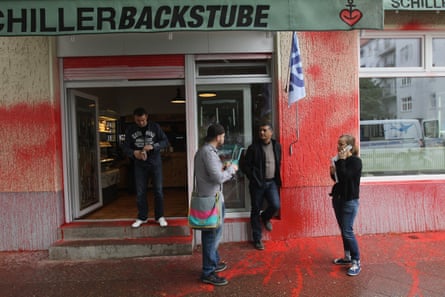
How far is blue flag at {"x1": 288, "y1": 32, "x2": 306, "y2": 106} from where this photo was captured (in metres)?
4.75

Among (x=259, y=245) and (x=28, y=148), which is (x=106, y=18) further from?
(x=259, y=245)

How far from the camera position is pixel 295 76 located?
4.77 meters

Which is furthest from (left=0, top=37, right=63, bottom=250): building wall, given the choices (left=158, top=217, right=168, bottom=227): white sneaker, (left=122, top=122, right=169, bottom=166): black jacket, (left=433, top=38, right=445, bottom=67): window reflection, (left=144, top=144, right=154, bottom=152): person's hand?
(left=433, top=38, right=445, bottom=67): window reflection

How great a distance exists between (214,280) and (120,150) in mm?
5975

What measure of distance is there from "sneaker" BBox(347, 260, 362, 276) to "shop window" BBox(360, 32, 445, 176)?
2007mm

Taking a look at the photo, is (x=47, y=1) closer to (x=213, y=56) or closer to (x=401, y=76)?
(x=213, y=56)

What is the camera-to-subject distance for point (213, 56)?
5.31 meters

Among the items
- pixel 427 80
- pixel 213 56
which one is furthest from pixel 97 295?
pixel 427 80

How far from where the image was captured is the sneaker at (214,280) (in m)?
3.90

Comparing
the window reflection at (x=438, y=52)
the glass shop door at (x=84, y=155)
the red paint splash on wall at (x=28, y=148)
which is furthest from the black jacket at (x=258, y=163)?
the window reflection at (x=438, y=52)

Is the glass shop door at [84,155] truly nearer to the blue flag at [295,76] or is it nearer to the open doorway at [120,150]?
the open doorway at [120,150]

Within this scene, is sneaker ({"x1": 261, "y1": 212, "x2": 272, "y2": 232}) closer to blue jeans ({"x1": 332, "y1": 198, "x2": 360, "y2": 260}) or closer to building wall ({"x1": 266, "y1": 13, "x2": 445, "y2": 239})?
building wall ({"x1": 266, "y1": 13, "x2": 445, "y2": 239})

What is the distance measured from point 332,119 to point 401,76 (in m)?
1.51

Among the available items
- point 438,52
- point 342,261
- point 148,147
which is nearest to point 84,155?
point 148,147
